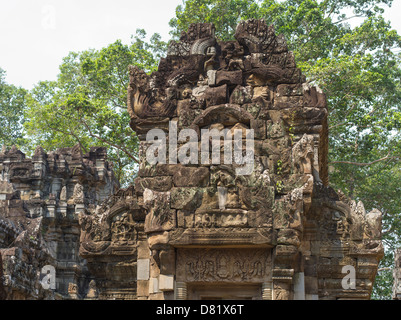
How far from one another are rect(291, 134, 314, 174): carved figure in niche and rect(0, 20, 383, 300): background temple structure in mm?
12

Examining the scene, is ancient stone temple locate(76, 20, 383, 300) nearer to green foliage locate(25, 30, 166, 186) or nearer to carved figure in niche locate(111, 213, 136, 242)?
carved figure in niche locate(111, 213, 136, 242)

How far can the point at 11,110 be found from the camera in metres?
37.1

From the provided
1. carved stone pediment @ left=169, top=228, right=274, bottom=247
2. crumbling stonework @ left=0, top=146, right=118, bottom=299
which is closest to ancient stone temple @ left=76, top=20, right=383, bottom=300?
carved stone pediment @ left=169, top=228, right=274, bottom=247

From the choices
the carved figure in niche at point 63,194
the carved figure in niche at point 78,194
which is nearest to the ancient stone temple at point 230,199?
the carved figure in niche at point 78,194

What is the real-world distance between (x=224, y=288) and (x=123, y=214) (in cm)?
177

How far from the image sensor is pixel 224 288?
8734mm

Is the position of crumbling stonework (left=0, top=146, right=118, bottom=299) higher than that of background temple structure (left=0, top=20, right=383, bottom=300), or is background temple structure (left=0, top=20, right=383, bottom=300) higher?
crumbling stonework (left=0, top=146, right=118, bottom=299)

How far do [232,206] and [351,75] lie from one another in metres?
12.1

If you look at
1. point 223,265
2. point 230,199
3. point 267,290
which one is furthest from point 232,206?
point 267,290

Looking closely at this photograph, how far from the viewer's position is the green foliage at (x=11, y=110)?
36.7 m

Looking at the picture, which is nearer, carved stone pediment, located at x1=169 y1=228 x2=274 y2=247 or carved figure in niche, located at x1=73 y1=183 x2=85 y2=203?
carved stone pediment, located at x1=169 y1=228 x2=274 y2=247

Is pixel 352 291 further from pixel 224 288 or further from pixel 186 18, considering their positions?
pixel 186 18

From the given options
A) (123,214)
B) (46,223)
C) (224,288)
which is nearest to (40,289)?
(123,214)

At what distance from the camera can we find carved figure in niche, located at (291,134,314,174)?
28.9 feet
